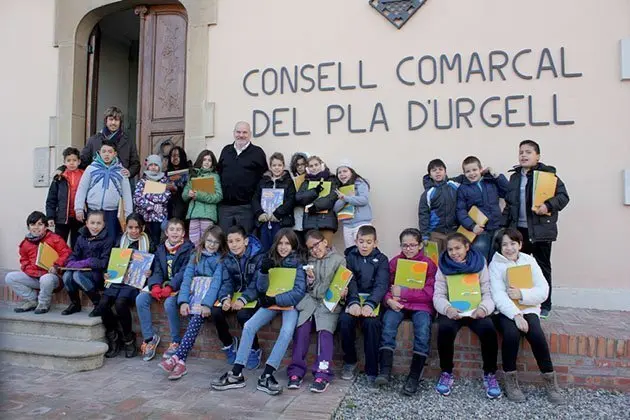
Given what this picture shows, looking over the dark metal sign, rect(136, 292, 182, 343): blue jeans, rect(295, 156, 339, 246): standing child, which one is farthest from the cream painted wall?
rect(136, 292, 182, 343): blue jeans

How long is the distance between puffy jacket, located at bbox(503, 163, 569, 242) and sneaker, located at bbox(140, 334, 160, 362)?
3.57m

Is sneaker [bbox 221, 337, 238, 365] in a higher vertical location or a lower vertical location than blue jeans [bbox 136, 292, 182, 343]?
lower

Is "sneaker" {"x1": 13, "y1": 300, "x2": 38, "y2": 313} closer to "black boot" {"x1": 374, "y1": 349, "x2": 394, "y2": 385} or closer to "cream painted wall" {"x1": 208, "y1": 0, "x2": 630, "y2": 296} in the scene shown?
"cream painted wall" {"x1": 208, "y1": 0, "x2": 630, "y2": 296}

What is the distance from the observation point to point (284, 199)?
535 centimetres

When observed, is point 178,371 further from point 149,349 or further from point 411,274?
point 411,274

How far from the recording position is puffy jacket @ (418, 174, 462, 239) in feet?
16.5

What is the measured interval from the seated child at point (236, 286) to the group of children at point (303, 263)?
0.04 feet

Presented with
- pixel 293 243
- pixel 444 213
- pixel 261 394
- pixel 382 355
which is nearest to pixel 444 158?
pixel 444 213

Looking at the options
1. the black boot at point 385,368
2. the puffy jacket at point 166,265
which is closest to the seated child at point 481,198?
the black boot at point 385,368

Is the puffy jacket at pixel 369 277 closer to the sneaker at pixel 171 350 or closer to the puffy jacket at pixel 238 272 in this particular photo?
the puffy jacket at pixel 238 272

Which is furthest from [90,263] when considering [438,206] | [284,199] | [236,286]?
[438,206]

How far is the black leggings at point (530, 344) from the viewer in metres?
3.78

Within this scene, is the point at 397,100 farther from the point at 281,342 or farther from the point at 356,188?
the point at 281,342

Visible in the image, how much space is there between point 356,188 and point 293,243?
115cm
